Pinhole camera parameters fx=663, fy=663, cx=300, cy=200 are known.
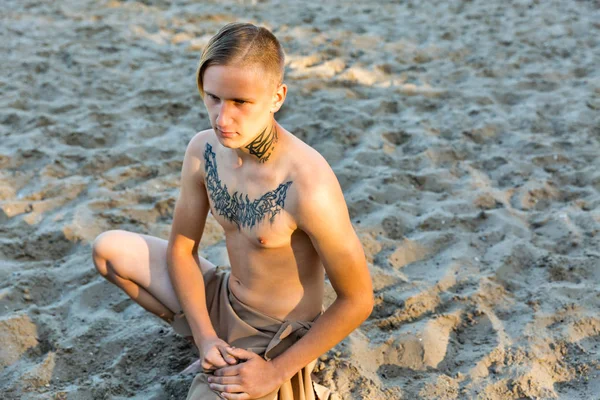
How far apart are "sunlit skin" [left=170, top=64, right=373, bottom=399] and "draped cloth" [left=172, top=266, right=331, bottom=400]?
41 mm

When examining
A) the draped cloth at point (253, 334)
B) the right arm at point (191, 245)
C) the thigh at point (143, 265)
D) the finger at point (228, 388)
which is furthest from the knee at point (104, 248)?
the finger at point (228, 388)

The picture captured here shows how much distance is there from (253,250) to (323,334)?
0.35 metres

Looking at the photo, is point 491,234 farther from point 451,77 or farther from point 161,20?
point 161,20

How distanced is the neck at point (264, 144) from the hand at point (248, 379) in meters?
0.63

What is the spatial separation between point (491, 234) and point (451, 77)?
1.96 meters

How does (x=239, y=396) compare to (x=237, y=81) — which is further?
(x=239, y=396)

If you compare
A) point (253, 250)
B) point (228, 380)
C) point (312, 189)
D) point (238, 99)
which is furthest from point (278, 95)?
point (228, 380)

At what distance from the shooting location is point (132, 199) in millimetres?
3516

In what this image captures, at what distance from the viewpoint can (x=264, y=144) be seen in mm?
2051

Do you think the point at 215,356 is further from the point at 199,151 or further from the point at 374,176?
the point at 374,176

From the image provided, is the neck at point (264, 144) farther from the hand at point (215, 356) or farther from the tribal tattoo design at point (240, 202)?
the hand at point (215, 356)

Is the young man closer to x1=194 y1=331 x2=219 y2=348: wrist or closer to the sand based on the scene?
x1=194 y1=331 x2=219 y2=348: wrist

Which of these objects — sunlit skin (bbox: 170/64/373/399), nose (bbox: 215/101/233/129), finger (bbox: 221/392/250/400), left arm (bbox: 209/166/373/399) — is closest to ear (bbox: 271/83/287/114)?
sunlit skin (bbox: 170/64/373/399)

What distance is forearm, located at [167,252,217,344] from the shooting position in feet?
7.48
